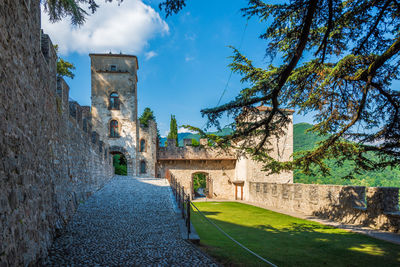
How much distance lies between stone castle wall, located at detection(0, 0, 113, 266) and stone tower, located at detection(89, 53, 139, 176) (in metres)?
15.7

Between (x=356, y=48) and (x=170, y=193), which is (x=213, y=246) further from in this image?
(x=170, y=193)

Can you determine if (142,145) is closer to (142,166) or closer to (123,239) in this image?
(142,166)

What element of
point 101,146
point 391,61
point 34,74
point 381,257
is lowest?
point 381,257

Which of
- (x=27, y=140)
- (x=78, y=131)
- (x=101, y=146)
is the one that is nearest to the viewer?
(x=27, y=140)

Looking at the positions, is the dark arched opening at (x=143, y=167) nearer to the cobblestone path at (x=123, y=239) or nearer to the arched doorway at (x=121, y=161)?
the arched doorway at (x=121, y=161)

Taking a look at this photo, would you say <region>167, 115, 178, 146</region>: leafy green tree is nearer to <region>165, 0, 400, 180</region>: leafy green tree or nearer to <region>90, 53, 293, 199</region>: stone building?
<region>90, 53, 293, 199</region>: stone building

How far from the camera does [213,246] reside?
5453 millimetres

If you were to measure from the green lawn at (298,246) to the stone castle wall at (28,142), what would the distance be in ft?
9.77

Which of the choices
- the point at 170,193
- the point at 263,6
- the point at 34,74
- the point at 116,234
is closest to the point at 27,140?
the point at 34,74

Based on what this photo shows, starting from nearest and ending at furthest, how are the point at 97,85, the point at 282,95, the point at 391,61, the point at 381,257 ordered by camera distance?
the point at 391,61, the point at 381,257, the point at 282,95, the point at 97,85

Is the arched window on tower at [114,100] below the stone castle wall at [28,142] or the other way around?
the other way around

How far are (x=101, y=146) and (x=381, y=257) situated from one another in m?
12.1

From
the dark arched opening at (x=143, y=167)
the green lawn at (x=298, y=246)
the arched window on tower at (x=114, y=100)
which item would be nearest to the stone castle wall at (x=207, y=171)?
the dark arched opening at (x=143, y=167)

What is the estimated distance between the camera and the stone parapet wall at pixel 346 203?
7430 mm
